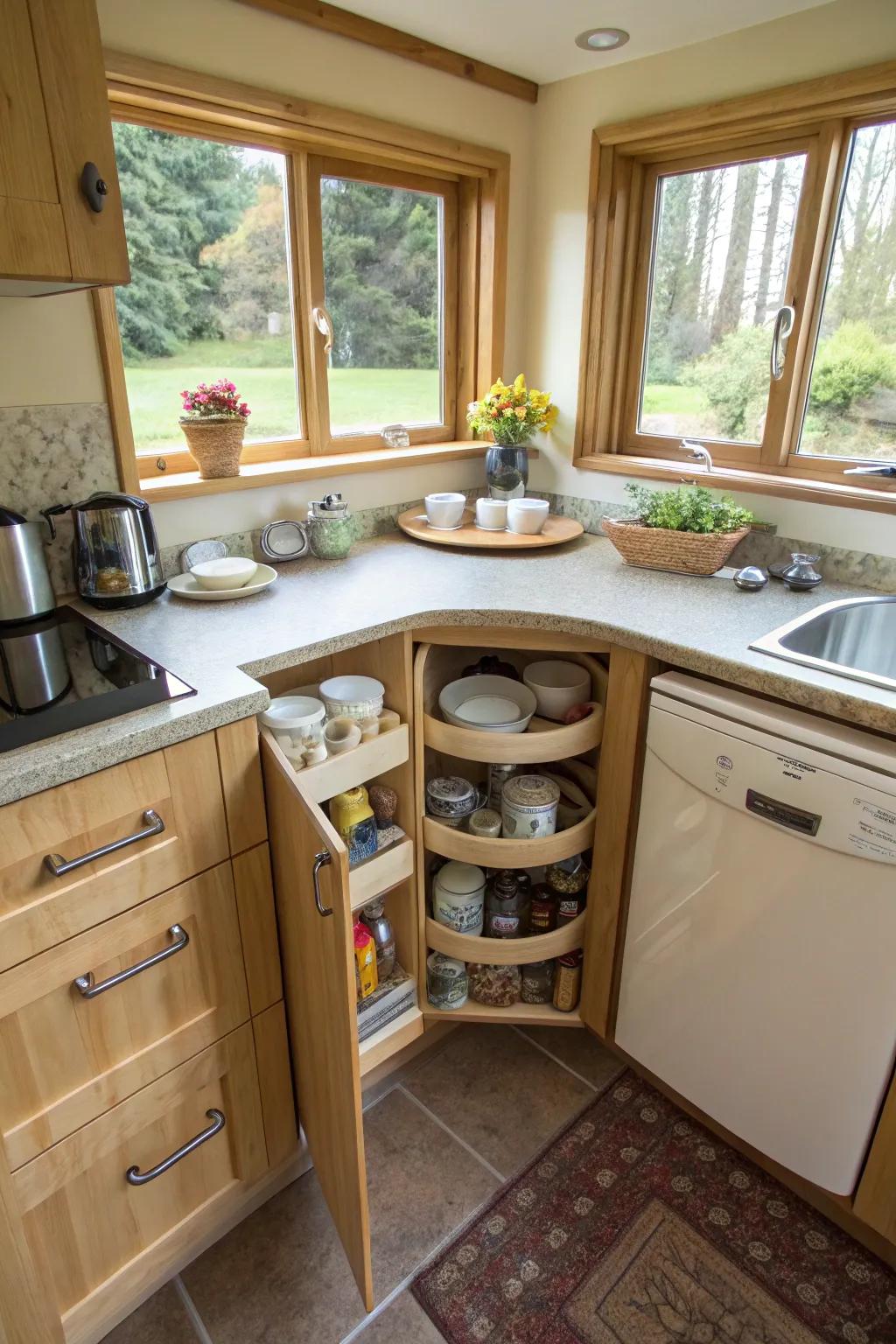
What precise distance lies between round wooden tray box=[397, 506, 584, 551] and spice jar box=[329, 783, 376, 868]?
2.25 feet

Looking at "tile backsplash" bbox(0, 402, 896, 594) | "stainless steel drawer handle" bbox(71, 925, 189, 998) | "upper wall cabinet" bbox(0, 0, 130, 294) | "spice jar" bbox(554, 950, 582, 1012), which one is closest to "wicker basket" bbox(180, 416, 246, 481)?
"tile backsplash" bbox(0, 402, 896, 594)

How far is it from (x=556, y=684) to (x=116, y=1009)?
44.6 inches

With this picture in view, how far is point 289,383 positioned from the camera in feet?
6.16

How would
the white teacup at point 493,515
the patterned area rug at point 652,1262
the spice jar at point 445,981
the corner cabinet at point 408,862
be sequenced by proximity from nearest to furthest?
the corner cabinet at point 408,862 < the patterned area rug at point 652,1262 < the spice jar at point 445,981 < the white teacup at point 493,515

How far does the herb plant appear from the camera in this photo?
1676mm

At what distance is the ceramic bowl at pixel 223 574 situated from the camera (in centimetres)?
154

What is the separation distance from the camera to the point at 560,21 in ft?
5.32

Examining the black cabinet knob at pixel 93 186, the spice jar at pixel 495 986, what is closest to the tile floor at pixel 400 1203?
the spice jar at pixel 495 986

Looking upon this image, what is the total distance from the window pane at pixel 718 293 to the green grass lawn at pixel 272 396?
63 centimetres

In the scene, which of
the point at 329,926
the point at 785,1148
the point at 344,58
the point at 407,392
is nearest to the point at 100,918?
the point at 329,926

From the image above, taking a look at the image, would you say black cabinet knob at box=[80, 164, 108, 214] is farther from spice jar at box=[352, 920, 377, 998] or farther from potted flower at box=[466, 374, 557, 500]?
spice jar at box=[352, 920, 377, 998]

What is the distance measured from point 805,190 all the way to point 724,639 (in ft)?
3.47

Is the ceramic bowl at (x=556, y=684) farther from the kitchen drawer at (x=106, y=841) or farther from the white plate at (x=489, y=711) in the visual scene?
the kitchen drawer at (x=106, y=841)

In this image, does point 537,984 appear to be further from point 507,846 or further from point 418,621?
point 418,621
